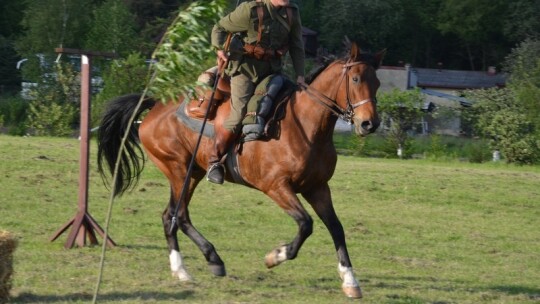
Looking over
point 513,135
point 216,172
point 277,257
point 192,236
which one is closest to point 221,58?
point 216,172

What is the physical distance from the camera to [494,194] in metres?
19.7

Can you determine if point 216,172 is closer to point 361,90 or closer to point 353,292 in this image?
point 361,90

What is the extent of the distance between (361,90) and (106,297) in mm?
2946

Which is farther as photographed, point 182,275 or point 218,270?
point 218,270

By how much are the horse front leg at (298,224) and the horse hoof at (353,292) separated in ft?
2.02

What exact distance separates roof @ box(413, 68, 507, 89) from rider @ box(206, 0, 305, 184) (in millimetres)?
62961

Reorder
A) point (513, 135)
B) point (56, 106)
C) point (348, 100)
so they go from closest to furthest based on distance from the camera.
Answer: point (348, 100) < point (56, 106) < point (513, 135)

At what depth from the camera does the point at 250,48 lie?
10609mm

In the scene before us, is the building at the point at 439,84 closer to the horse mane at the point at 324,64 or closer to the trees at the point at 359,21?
the trees at the point at 359,21

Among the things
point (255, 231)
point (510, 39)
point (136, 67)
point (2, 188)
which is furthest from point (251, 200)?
point (510, 39)

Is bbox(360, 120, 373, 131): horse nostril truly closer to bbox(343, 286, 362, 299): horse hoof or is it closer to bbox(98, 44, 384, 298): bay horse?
bbox(98, 44, 384, 298): bay horse

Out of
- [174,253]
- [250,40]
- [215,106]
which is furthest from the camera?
[215,106]

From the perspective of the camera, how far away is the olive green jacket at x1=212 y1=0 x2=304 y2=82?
1059cm

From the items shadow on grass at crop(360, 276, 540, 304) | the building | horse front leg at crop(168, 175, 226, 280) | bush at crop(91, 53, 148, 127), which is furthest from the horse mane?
the building
